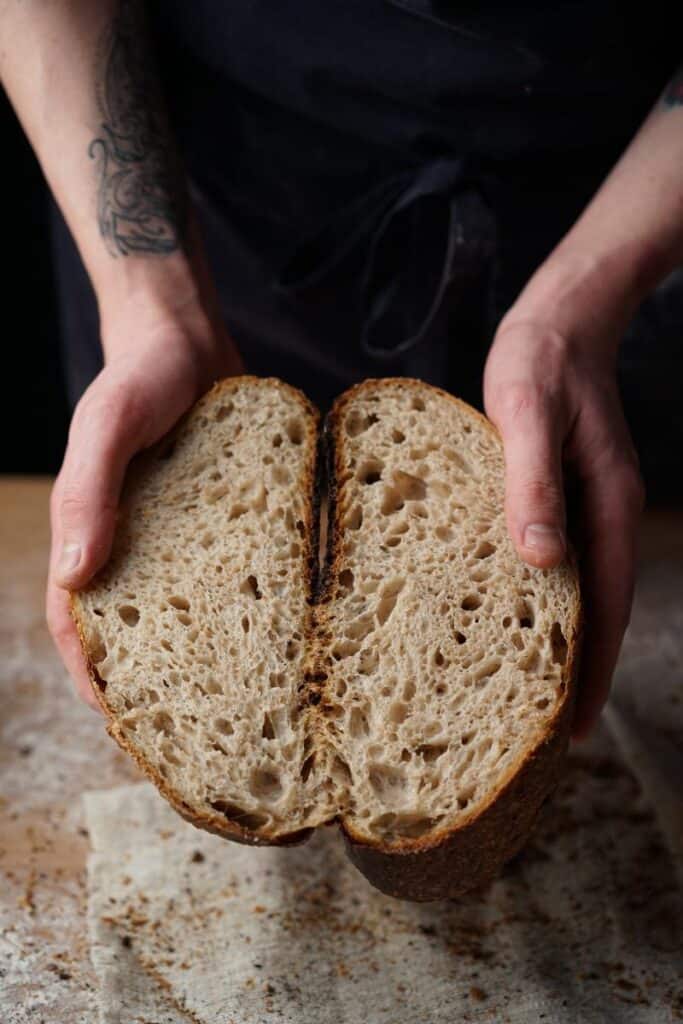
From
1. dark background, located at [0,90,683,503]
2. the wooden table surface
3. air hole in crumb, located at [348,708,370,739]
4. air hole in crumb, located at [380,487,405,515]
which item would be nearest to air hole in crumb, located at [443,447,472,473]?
air hole in crumb, located at [380,487,405,515]

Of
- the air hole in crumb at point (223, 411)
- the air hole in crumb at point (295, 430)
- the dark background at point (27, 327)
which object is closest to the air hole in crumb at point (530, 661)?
the air hole in crumb at point (295, 430)

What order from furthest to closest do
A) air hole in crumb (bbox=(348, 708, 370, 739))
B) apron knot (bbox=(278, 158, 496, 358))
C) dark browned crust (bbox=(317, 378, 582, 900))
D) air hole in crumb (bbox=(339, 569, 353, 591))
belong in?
1. apron knot (bbox=(278, 158, 496, 358))
2. air hole in crumb (bbox=(339, 569, 353, 591))
3. air hole in crumb (bbox=(348, 708, 370, 739))
4. dark browned crust (bbox=(317, 378, 582, 900))

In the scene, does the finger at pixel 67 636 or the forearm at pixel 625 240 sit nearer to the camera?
the finger at pixel 67 636

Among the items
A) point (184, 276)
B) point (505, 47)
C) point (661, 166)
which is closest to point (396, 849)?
point (184, 276)

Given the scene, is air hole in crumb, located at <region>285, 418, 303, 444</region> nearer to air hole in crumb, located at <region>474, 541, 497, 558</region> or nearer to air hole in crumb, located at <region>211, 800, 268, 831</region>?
air hole in crumb, located at <region>474, 541, 497, 558</region>

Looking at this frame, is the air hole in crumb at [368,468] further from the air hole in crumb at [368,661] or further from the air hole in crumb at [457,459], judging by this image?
the air hole in crumb at [368,661]

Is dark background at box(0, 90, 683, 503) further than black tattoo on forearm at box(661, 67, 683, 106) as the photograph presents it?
Yes

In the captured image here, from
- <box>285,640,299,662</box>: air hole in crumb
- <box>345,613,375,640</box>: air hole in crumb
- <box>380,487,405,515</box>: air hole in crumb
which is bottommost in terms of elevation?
<box>285,640,299,662</box>: air hole in crumb
